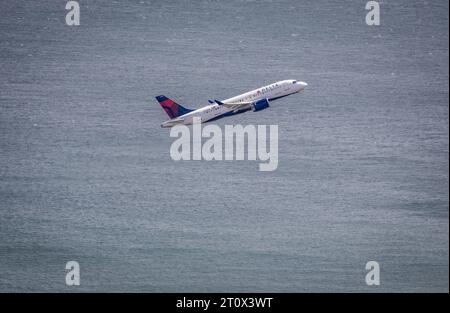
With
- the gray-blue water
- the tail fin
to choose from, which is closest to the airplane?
the tail fin

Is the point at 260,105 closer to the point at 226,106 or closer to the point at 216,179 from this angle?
the point at 226,106

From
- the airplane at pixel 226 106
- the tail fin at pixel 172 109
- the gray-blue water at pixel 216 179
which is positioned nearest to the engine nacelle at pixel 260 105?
the airplane at pixel 226 106

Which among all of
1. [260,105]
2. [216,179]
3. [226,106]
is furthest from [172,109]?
[216,179]

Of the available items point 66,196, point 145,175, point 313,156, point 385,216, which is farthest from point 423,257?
point 66,196

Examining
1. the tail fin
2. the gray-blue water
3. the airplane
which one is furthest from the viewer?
the gray-blue water

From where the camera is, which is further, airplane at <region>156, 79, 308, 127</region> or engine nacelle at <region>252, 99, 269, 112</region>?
airplane at <region>156, 79, 308, 127</region>

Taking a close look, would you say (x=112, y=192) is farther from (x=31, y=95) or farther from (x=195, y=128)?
(x=31, y=95)

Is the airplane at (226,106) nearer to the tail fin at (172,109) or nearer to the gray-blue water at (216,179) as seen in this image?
the tail fin at (172,109)

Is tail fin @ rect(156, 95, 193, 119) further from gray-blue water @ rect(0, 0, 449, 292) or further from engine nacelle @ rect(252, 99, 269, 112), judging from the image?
gray-blue water @ rect(0, 0, 449, 292)
